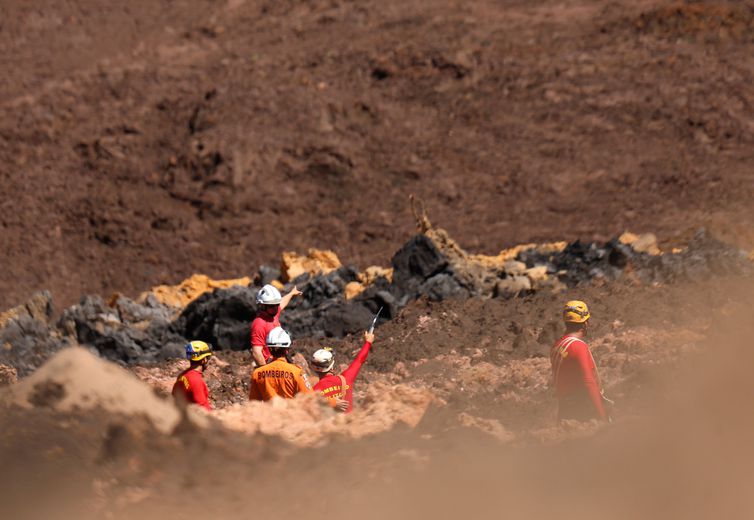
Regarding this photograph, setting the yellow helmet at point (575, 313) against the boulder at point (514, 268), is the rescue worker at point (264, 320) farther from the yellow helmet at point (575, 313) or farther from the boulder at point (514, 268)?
the boulder at point (514, 268)

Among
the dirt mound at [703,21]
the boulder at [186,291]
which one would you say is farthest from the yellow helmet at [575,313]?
the dirt mound at [703,21]

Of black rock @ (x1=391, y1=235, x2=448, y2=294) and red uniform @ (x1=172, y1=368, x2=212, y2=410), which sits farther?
black rock @ (x1=391, y1=235, x2=448, y2=294)

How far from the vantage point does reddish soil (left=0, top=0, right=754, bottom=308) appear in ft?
68.3

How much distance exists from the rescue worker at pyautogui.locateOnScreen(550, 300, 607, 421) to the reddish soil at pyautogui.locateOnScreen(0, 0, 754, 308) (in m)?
12.0

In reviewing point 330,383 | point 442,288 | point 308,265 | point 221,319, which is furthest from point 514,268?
point 330,383

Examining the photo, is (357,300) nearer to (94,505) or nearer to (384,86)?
(94,505)

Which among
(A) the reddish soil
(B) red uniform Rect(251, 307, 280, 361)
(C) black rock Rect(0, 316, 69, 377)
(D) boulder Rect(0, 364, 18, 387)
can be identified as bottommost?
(A) the reddish soil

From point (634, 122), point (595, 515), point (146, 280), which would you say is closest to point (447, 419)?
point (595, 515)

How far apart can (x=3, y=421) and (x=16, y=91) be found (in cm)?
2307

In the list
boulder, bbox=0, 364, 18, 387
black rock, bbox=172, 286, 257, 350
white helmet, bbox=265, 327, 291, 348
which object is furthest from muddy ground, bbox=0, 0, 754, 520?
boulder, bbox=0, 364, 18, 387

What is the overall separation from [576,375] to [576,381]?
0.05 metres

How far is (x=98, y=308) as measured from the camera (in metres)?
15.6

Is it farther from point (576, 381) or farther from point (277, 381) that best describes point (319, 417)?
point (576, 381)

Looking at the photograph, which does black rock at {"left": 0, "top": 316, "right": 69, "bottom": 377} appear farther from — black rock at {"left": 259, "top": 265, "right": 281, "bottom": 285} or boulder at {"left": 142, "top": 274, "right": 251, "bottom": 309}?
black rock at {"left": 259, "top": 265, "right": 281, "bottom": 285}
